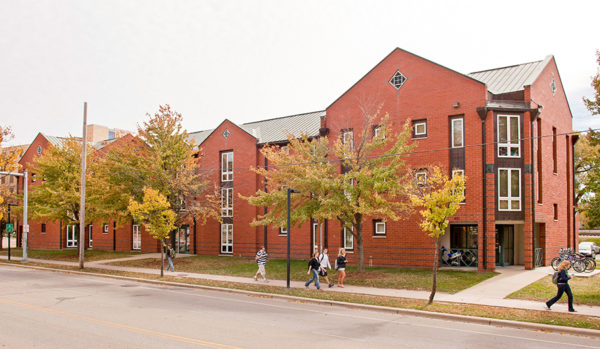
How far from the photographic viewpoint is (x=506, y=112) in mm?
23250

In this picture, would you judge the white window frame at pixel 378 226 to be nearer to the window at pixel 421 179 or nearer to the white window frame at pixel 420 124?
the white window frame at pixel 420 124

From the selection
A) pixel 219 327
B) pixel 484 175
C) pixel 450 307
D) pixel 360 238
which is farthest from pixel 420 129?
pixel 219 327

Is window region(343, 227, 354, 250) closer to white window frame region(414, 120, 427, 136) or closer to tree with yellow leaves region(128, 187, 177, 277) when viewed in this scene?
white window frame region(414, 120, 427, 136)

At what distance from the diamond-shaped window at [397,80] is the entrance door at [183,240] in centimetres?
2009

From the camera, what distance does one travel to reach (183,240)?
37.2 meters

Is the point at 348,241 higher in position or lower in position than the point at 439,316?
higher

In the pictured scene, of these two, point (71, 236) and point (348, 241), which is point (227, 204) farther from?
point (71, 236)

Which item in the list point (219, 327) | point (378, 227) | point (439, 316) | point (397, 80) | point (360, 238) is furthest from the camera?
point (378, 227)

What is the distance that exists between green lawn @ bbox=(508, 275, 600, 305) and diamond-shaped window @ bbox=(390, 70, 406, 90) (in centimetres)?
1197

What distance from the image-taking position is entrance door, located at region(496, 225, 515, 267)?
24.6m

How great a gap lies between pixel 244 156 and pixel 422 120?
13.4m

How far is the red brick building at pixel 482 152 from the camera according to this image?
23078 millimetres

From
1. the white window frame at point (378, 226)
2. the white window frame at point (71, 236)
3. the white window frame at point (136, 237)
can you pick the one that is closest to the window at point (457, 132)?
the white window frame at point (378, 226)

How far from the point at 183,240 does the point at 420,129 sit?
69.9ft
